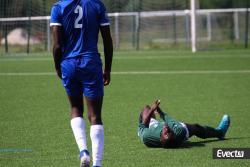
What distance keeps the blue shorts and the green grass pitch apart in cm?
109

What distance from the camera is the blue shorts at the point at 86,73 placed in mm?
7746

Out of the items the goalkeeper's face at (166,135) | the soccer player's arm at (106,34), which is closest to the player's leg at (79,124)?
the soccer player's arm at (106,34)

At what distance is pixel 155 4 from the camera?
33500 mm

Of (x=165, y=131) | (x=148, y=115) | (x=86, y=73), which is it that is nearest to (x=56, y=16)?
(x=86, y=73)

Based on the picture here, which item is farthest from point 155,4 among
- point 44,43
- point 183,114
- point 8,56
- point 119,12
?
point 183,114

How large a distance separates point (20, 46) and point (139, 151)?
24972mm

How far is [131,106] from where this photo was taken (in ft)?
46.2

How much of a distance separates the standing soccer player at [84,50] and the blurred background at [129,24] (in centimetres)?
2222

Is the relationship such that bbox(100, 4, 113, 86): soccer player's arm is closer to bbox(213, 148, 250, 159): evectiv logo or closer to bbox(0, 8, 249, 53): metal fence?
bbox(213, 148, 250, 159): evectiv logo

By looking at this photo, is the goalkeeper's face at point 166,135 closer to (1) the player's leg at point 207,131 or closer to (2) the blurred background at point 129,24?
(1) the player's leg at point 207,131

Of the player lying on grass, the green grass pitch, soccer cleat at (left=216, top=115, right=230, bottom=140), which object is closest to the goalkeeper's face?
the player lying on grass

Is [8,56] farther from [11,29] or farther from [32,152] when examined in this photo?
[32,152]

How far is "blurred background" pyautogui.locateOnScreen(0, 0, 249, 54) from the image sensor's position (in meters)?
30.6

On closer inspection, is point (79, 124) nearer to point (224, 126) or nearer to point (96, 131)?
point (96, 131)
